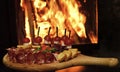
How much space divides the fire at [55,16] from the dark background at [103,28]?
125 millimetres

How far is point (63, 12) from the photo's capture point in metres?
2.52

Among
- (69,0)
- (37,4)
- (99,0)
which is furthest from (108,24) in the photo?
(37,4)

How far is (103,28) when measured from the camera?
2463 millimetres

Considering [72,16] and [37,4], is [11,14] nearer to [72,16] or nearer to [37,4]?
[37,4]

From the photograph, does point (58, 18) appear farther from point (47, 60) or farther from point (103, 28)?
point (47, 60)

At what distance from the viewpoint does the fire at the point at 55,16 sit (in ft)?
8.25

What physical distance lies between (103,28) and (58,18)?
36 cm

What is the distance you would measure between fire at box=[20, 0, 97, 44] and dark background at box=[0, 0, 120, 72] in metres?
0.12

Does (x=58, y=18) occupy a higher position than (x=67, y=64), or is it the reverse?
(x=58, y=18)

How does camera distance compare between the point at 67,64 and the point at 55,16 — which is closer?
the point at 67,64

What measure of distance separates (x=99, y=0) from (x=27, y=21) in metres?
0.59

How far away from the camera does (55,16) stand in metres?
2.53

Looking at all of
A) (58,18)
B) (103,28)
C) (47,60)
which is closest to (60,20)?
(58,18)

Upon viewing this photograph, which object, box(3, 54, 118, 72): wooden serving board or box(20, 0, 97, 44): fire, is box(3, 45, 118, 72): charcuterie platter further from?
box(20, 0, 97, 44): fire
